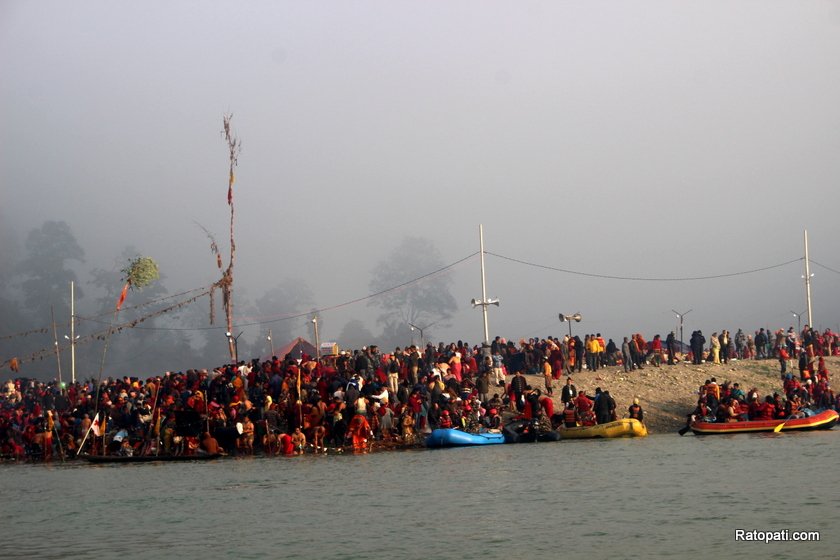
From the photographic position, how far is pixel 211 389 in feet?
134

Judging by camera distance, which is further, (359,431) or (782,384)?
(782,384)

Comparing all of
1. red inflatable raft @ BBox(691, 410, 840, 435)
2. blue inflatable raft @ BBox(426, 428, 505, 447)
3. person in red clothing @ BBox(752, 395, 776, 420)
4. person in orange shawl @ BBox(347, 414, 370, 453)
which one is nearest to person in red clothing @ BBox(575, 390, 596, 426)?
blue inflatable raft @ BBox(426, 428, 505, 447)

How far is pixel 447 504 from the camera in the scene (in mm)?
26844

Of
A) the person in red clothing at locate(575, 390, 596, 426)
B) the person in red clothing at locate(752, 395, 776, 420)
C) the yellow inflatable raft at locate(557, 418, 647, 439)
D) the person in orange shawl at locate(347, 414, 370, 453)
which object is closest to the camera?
the person in orange shawl at locate(347, 414, 370, 453)

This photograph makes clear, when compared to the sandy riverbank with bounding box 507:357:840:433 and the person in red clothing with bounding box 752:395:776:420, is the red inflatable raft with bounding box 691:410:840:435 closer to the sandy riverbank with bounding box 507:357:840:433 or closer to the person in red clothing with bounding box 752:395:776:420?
the person in red clothing with bounding box 752:395:776:420

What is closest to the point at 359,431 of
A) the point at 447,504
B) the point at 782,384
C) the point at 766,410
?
the point at 447,504

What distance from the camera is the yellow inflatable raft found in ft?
136

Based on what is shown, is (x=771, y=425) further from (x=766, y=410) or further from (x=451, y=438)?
(x=451, y=438)

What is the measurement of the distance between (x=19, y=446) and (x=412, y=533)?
26399 millimetres

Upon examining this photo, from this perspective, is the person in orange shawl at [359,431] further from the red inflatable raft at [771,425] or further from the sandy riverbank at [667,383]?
the red inflatable raft at [771,425]

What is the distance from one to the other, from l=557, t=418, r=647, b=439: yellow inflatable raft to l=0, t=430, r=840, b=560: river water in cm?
198

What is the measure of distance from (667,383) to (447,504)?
24656 mm

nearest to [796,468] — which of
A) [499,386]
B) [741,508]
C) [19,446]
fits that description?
[741,508]

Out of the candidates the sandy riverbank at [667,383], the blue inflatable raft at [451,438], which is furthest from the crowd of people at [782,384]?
the blue inflatable raft at [451,438]
